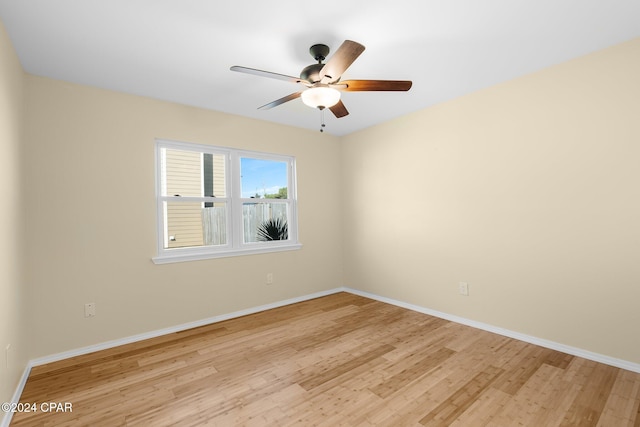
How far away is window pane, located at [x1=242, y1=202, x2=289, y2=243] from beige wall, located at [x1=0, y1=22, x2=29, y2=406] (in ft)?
6.79

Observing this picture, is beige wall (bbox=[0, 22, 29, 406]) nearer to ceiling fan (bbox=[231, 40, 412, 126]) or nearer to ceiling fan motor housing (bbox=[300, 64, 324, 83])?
ceiling fan (bbox=[231, 40, 412, 126])

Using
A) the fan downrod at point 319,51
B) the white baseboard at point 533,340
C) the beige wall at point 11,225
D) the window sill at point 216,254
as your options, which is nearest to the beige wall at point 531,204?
the white baseboard at point 533,340

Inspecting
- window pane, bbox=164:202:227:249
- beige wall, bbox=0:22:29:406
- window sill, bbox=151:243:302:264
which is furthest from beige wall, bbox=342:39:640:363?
beige wall, bbox=0:22:29:406

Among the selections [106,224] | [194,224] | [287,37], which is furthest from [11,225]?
[287,37]

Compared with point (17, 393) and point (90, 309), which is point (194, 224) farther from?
point (17, 393)

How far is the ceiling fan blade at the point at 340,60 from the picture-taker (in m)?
1.72

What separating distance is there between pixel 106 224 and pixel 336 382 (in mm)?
2488

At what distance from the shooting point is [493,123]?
3.00 metres

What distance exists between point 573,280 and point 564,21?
6.44ft

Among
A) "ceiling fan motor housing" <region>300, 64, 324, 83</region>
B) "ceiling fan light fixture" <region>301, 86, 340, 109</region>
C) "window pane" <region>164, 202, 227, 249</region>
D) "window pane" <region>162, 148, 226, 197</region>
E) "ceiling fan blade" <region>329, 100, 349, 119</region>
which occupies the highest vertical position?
"ceiling fan motor housing" <region>300, 64, 324, 83</region>

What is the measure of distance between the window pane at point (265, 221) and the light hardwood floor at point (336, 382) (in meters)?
1.28

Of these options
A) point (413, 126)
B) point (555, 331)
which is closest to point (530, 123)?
point (413, 126)

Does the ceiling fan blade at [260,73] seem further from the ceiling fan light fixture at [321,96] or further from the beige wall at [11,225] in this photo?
the beige wall at [11,225]

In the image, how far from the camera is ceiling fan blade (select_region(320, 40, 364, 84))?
1.72 metres
